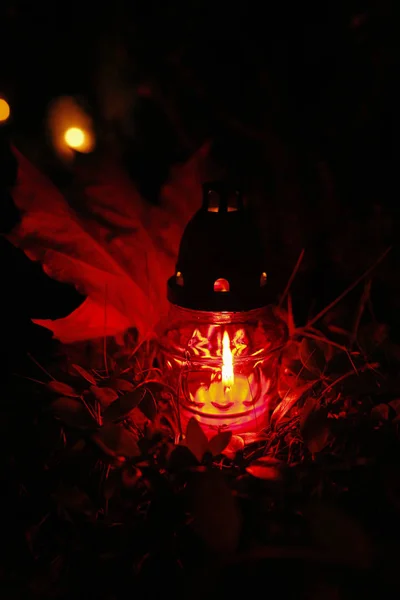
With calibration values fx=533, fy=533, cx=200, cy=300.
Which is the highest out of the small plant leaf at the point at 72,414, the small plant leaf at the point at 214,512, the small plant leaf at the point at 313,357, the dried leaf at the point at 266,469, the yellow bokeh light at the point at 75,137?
the yellow bokeh light at the point at 75,137

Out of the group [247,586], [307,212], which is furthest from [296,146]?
[247,586]

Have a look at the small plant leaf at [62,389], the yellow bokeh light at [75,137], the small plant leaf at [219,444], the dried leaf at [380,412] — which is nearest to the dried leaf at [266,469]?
the small plant leaf at [219,444]

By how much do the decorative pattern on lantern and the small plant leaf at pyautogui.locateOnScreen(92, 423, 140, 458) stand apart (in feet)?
0.42

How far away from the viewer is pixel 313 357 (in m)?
0.79

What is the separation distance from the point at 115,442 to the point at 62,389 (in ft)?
0.51

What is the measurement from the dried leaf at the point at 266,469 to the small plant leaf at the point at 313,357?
0.63ft

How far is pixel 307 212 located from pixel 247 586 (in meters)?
0.69

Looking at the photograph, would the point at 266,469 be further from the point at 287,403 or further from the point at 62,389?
the point at 62,389

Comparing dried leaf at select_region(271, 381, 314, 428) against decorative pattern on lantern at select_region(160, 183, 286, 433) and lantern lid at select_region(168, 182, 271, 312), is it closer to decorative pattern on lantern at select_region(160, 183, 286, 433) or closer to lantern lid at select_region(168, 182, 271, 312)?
decorative pattern on lantern at select_region(160, 183, 286, 433)

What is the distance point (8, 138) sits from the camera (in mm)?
970

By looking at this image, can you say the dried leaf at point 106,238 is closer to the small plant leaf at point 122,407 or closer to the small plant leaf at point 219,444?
the small plant leaf at point 122,407

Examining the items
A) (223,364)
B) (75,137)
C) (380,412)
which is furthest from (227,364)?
(75,137)

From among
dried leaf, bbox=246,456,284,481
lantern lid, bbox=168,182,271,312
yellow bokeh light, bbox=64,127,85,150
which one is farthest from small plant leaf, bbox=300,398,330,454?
yellow bokeh light, bbox=64,127,85,150

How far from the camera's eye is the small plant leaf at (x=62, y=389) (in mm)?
718
